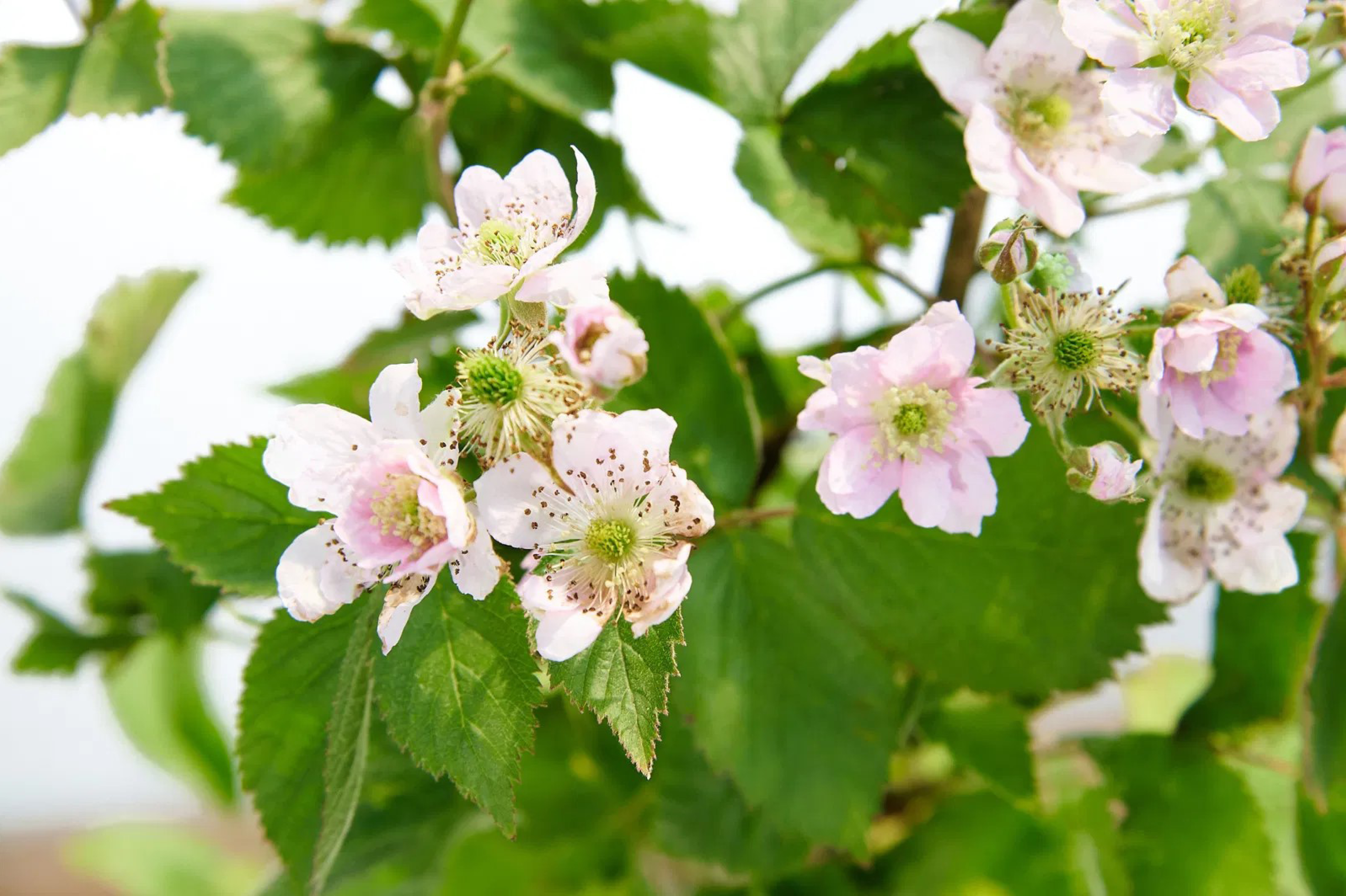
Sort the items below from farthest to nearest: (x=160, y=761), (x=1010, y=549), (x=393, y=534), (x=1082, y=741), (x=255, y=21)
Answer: (x=160, y=761), (x=1082, y=741), (x=255, y=21), (x=1010, y=549), (x=393, y=534)

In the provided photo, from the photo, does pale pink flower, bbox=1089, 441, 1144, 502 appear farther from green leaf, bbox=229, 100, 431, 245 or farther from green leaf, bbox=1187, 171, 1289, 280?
green leaf, bbox=229, 100, 431, 245

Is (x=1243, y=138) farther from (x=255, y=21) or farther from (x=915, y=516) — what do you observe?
(x=255, y=21)

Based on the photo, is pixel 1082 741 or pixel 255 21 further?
pixel 1082 741

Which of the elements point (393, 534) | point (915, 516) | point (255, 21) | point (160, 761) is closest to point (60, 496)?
point (160, 761)

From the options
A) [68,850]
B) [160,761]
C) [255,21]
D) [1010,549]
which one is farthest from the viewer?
[68,850]

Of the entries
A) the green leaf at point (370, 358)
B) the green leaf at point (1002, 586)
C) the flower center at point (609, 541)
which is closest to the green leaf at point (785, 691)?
the green leaf at point (1002, 586)

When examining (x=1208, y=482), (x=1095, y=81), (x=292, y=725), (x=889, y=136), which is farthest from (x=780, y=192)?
(x=292, y=725)

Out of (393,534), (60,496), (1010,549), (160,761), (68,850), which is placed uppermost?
(393,534)
